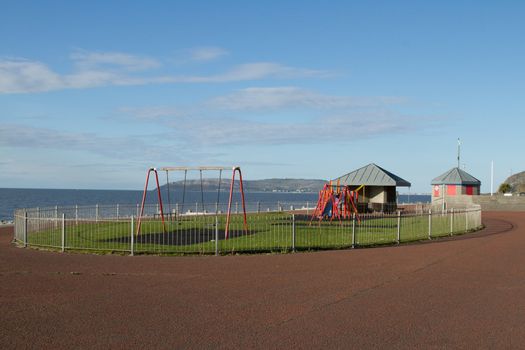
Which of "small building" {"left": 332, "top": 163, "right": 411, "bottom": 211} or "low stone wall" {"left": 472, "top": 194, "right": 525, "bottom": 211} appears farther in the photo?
"low stone wall" {"left": 472, "top": 194, "right": 525, "bottom": 211}

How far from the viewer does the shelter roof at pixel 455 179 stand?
183ft

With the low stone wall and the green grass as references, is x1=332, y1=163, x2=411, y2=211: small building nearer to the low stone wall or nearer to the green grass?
the low stone wall

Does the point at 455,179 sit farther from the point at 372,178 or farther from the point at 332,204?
the point at 332,204

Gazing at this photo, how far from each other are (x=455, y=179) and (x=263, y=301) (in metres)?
49.2

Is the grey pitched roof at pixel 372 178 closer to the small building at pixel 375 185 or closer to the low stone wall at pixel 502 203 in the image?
the small building at pixel 375 185

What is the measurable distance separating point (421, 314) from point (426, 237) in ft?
47.1

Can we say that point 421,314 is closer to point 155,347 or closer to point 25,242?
point 155,347

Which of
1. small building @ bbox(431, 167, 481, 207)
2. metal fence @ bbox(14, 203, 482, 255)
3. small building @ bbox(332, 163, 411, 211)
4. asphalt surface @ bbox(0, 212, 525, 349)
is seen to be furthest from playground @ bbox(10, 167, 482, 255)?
small building @ bbox(431, 167, 481, 207)

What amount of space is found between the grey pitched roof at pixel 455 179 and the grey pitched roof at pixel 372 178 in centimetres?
1402

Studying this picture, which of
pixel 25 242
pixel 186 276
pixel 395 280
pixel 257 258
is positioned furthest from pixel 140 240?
pixel 395 280

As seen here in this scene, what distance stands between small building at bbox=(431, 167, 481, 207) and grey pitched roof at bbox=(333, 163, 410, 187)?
509 inches

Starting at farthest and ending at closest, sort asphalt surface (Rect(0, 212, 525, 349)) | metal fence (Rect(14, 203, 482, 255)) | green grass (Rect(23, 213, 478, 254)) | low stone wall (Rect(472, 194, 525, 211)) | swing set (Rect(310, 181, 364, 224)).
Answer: low stone wall (Rect(472, 194, 525, 211)) → swing set (Rect(310, 181, 364, 224)) → green grass (Rect(23, 213, 478, 254)) → metal fence (Rect(14, 203, 482, 255)) → asphalt surface (Rect(0, 212, 525, 349))

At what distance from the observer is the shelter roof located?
55.8 m

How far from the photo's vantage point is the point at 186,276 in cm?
1335
